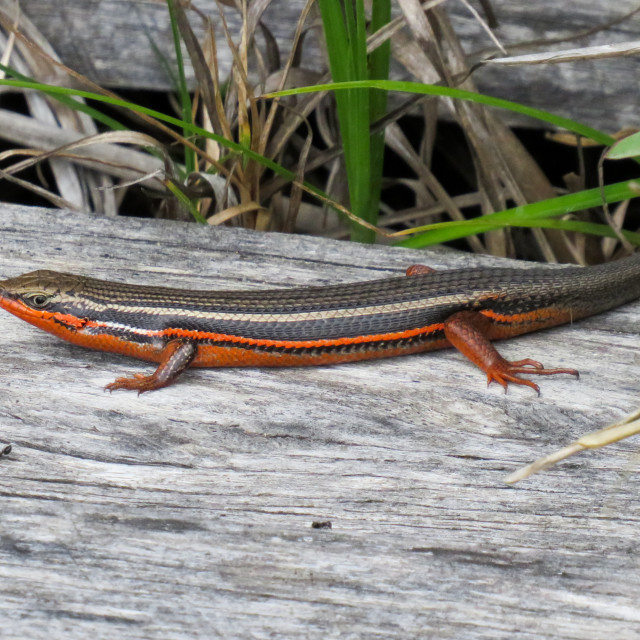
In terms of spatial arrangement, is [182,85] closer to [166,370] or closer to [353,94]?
[353,94]

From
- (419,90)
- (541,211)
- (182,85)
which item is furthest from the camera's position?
(182,85)

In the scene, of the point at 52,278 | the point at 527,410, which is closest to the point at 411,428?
the point at 527,410

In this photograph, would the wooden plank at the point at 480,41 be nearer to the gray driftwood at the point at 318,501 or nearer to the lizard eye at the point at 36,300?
the gray driftwood at the point at 318,501

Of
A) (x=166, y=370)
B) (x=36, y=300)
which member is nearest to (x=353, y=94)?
(x=166, y=370)

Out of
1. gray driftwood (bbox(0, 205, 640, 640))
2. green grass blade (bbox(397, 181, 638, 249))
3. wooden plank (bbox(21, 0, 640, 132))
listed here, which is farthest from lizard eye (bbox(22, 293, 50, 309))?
wooden plank (bbox(21, 0, 640, 132))

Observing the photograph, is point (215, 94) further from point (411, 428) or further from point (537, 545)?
point (537, 545)

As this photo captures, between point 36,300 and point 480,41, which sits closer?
point 36,300

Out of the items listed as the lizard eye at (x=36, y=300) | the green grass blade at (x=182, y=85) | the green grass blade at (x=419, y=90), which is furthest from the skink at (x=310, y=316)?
the green grass blade at (x=182, y=85)
